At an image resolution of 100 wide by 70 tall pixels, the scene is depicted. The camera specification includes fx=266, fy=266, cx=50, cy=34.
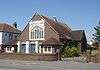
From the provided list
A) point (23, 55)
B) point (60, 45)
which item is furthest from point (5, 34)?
point (23, 55)

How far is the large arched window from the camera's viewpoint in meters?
61.7

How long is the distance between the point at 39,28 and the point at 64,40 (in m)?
6.65

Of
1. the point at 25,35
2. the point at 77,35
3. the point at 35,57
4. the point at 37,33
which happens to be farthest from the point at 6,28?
the point at 35,57

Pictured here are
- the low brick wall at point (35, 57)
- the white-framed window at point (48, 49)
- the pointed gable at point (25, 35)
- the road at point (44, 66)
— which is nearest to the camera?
the road at point (44, 66)

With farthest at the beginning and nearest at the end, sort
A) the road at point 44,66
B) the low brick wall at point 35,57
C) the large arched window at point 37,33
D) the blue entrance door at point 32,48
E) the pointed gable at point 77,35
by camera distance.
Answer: the pointed gable at point 77,35 < the large arched window at point 37,33 < the blue entrance door at point 32,48 < the low brick wall at point 35,57 < the road at point 44,66

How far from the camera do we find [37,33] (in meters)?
62.0

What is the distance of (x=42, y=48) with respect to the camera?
57.3 metres

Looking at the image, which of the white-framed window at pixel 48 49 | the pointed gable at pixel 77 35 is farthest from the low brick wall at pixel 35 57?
the pointed gable at pixel 77 35

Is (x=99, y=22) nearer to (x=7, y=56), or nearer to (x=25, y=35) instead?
(x=25, y=35)

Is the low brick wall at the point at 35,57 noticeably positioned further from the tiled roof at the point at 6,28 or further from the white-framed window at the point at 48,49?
the tiled roof at the point at 6,28

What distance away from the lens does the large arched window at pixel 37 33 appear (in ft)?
202

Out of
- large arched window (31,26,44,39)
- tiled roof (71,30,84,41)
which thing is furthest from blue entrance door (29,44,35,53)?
tiled roof (71,30,84,41)

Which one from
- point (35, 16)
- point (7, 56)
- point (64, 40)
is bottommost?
point (7, 56)

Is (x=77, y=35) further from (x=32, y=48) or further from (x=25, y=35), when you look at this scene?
(x=32, y=48)
